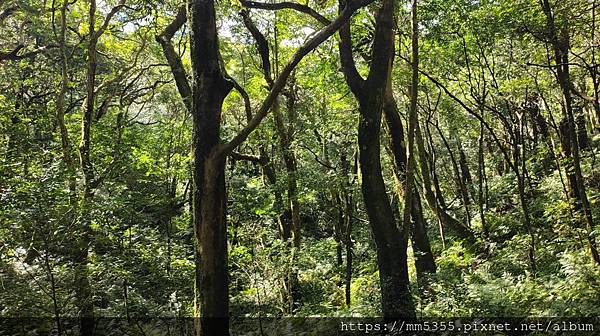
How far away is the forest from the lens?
6578 millimetres

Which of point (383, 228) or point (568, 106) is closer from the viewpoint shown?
point (383, 228)

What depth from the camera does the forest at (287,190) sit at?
6578 mm

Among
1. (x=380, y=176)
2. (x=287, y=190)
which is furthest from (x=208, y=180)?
(x=287, y=190)

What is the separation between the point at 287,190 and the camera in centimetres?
1126

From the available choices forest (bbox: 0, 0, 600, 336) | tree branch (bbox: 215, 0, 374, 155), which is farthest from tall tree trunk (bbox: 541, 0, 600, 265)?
tree branch (bbox: 215, 0, 374, 155)

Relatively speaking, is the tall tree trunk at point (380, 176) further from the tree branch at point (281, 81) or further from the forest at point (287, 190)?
the tree branch at point (281, 81)

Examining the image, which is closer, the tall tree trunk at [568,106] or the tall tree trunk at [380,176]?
the tall tree trunk at [380,176]

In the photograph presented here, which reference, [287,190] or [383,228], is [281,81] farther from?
[287,190]

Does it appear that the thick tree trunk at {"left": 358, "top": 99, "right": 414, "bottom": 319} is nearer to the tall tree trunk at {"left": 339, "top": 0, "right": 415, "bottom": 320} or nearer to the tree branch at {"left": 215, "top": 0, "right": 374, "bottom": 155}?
the tall tree trunk at {"left": 339, "top": 0, "right": 415, "bottom": 320}

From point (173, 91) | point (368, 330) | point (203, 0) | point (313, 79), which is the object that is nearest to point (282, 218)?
point (313, 79)

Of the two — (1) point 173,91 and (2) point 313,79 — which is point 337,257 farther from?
(1) point 173,91

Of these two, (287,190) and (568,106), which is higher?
(568,106)

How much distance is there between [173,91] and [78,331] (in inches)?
511

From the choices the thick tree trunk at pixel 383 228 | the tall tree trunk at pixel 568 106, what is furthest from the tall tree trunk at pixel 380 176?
the tall tree trunk at pixel 568 106
